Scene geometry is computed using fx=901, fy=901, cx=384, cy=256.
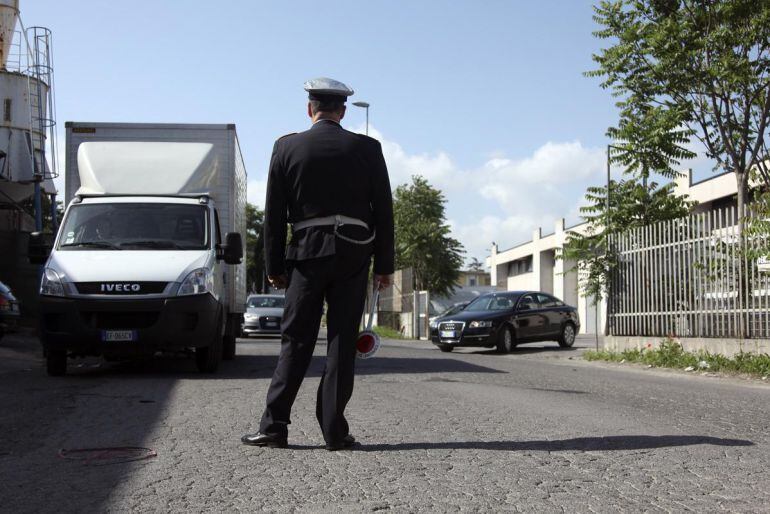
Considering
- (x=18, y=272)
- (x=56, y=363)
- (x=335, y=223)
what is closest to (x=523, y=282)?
(x=18, y=272)

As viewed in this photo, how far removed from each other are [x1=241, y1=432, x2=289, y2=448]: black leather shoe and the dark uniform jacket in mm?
933

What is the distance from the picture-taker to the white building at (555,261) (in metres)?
37.2

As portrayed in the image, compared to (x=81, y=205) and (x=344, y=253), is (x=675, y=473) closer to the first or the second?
(x=344, y=253)

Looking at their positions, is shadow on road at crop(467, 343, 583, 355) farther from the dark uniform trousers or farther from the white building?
the dark uniform trousers

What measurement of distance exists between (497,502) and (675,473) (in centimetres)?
120

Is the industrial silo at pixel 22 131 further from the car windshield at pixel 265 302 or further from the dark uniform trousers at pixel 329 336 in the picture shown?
the dark uniform trousers at pixel 329 336

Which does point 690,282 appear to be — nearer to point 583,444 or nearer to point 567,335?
point 567,335

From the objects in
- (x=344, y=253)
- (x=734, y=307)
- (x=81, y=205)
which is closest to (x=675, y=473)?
(x=344, y=253)

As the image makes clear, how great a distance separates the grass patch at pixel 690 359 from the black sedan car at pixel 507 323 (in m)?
4.47

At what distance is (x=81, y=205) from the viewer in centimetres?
1141

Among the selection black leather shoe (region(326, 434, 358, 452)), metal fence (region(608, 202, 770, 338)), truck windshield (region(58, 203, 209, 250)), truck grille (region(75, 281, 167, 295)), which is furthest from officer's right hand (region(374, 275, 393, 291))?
metal fence (region(608, 202, 770, 338))

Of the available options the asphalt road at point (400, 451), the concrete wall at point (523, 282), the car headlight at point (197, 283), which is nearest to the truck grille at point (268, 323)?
Result: the car headlight at point (197, 283)

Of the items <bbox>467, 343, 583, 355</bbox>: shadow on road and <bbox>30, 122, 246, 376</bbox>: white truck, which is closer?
<bbox>30, 122, 246, 376</bbox>: white truck

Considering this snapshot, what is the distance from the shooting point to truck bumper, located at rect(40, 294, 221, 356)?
32.9 feet
